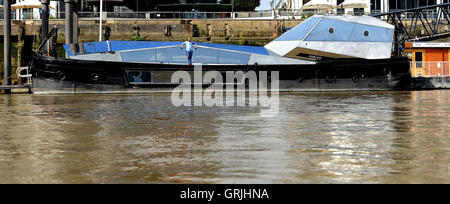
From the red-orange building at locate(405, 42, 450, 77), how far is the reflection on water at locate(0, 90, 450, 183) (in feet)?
55.8

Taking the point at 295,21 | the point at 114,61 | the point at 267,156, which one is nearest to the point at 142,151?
the point at 267,156

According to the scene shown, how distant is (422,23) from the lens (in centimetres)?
3850

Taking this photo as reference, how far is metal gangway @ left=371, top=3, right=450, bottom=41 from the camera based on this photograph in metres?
37.3

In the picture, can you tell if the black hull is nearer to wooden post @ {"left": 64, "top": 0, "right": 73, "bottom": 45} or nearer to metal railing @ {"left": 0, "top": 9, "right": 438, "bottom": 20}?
wooden post @ {"left": 64, "top": 0, "right": 73, "bottom": 45}

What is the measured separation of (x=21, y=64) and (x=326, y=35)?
22.9m

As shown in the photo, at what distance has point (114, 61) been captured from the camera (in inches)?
1099

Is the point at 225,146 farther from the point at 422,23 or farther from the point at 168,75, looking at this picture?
the point at 422,23

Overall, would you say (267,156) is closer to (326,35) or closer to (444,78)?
(326,35)

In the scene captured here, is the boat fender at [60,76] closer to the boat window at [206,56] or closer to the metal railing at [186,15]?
the boat window at [206,56]

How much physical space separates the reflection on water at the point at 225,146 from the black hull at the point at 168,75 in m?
9.22

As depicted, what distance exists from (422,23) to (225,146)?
3027cm
